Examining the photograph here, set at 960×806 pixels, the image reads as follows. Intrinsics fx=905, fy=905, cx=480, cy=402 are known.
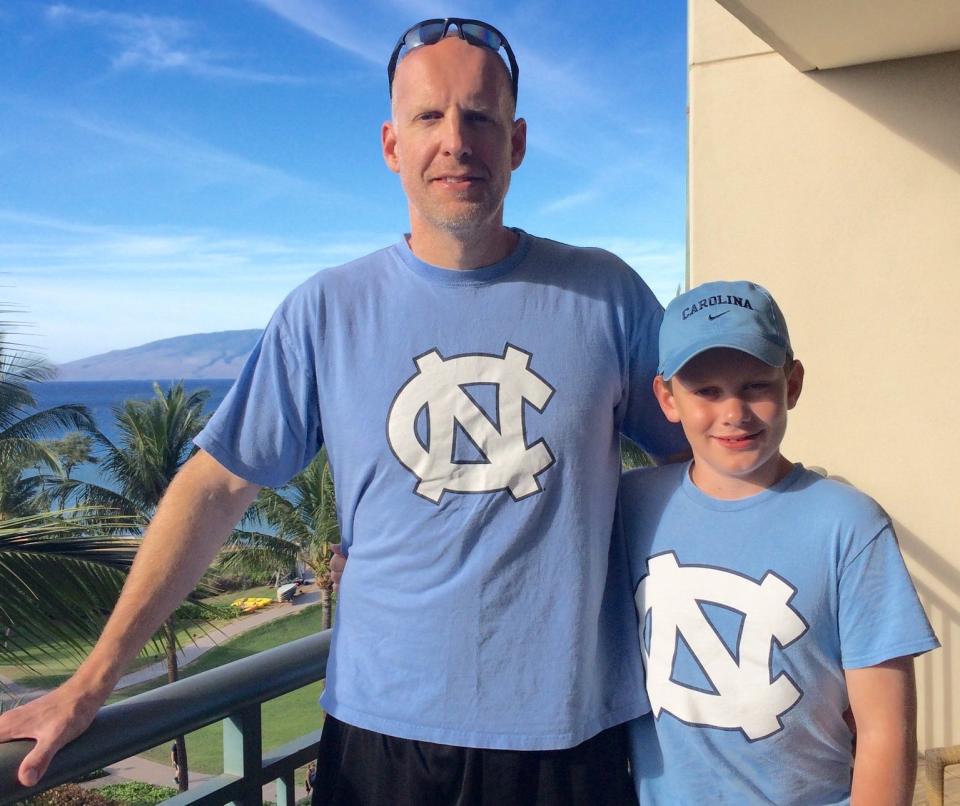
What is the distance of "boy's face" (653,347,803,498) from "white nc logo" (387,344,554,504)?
0.80ft

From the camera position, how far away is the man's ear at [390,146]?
1743mm

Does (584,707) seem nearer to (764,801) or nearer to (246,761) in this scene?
(764,801)

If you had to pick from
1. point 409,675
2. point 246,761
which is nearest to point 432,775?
point 409,675

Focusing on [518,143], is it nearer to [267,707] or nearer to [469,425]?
[469,425]

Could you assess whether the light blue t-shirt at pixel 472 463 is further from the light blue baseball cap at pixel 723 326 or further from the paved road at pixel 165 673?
the paved road at pixel 165 673

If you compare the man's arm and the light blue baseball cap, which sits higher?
the light blue baseball cap

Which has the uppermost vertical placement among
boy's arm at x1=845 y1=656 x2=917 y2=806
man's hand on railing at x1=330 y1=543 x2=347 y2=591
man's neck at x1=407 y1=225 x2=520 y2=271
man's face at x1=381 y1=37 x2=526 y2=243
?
man's face at x1=381 y1=37 x2=526 y2=243

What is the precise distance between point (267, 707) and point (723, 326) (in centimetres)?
3465

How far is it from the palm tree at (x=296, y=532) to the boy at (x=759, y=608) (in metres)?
23.7

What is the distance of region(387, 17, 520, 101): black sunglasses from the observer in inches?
66.8

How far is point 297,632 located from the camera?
3941 centimetres

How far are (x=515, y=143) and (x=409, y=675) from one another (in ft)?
3.34

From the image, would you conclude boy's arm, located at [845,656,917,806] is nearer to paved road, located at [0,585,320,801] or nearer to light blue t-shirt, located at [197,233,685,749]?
light blue t-shirt, located at [197,233,685,749]

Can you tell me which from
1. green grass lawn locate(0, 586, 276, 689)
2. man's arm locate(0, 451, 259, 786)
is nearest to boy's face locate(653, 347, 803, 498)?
Result: man's arm locate(0, 451, 259, 786)
